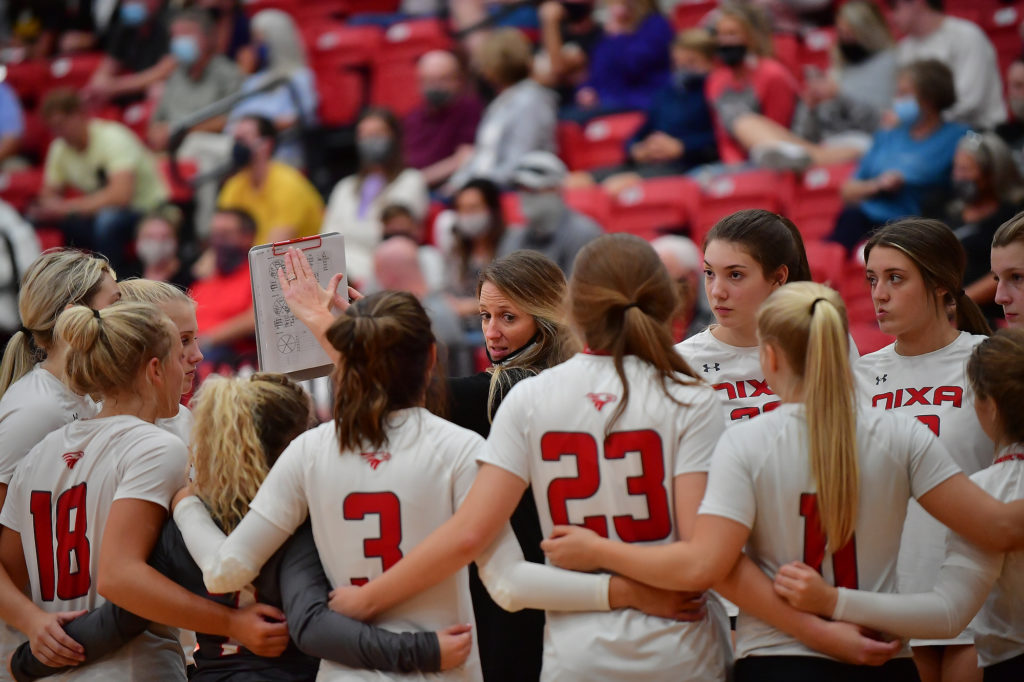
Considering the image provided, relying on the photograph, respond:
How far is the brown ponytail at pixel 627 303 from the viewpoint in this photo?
2.58 metres

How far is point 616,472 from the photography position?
2539 millimetres

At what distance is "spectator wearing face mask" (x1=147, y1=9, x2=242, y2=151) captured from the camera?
10609 mm

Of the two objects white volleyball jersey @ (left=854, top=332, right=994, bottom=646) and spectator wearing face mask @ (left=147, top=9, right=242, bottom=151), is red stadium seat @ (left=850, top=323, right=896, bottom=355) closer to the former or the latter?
white volleyball jersey @ (left=854, top=332, right=994, bottom=646)

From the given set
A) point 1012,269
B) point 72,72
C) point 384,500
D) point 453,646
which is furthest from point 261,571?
point 72,72

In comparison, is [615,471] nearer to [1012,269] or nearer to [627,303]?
[627,303]

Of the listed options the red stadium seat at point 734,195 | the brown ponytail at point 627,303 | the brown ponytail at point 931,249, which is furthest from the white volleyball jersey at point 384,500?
the red stadium seat at point 734,195

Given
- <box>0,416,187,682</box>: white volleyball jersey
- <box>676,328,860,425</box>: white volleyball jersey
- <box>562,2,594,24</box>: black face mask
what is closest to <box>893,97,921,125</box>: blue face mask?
<box>562,2,594,24</box>: black face mask

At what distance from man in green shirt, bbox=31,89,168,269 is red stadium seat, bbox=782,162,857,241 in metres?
5.52

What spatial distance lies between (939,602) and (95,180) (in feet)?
30.1

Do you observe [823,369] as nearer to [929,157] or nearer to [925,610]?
[925,610]

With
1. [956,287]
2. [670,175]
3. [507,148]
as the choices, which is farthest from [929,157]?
[956,287]

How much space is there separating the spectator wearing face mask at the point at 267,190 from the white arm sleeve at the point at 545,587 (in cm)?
669

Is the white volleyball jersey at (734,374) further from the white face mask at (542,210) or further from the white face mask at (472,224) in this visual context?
the white face mask at (472,224)

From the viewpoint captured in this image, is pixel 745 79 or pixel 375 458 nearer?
pixel 375 458
